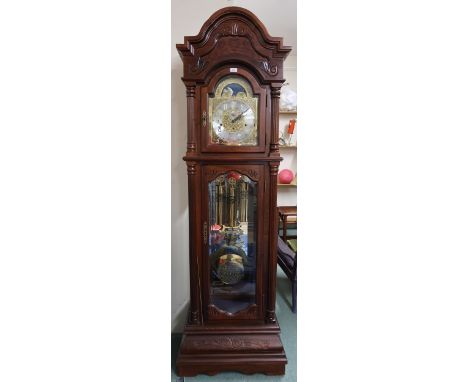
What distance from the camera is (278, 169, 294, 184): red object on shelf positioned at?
276 centimetres

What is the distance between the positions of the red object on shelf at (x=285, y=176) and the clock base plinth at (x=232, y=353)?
1712 mm

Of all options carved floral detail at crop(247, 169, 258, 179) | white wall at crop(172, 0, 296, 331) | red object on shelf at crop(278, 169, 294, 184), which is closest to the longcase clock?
carved floral detail at crop(247, 169, 258, 179)

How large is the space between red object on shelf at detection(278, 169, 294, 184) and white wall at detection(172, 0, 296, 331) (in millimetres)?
1490

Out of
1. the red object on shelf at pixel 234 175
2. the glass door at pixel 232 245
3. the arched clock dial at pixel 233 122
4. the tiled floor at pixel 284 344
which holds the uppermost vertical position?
the arched clock dial at pixel 233 122

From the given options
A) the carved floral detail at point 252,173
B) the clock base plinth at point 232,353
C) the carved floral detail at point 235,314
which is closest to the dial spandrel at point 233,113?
the carved floral detail at point 252,173

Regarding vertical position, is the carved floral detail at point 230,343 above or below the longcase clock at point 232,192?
below

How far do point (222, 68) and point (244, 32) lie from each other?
0.16m

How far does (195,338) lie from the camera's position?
124 cm

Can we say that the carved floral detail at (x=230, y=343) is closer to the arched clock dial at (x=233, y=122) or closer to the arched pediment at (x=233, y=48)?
the arched clock dial at (x=233, y=122)

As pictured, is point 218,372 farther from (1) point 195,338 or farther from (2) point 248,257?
(2) point 248,257

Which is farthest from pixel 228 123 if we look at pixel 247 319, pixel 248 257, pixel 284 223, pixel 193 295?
pixel 284 223

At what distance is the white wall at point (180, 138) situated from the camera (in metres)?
1.33

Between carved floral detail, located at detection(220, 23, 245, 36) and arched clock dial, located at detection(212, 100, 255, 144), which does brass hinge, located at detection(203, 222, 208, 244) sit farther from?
carved floral detail, located at detection(220, 23, 245, 36)

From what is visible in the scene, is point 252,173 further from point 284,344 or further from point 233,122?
point 284,344
